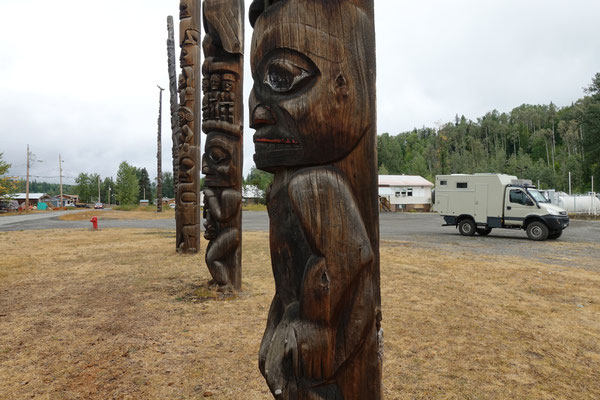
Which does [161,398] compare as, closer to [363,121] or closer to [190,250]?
[363,121]

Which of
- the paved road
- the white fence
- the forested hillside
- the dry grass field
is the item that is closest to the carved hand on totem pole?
the dry grass field

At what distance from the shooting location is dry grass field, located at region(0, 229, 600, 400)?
298 cm

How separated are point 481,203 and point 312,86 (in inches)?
560

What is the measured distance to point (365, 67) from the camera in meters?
1.62

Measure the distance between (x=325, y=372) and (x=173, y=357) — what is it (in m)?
2.54

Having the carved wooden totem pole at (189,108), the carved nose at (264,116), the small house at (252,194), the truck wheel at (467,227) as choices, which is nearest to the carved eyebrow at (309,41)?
the carved nose at (264,116)

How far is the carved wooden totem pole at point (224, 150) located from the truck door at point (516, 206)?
11561 millimetres

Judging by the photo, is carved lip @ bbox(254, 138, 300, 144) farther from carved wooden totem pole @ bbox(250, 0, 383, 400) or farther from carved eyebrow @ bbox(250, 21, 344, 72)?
carved eyebrow @ bbox(250, 21, 344, 72)

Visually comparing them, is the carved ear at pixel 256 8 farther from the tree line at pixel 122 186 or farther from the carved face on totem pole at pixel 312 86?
the tree line at pixel 122 186

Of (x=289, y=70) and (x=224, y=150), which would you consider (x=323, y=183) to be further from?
(x=224, y=150)

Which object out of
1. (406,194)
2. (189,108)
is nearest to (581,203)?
(406,194)

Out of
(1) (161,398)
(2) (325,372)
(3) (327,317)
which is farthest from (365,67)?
(1) (161,398)

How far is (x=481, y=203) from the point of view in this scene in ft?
45.6

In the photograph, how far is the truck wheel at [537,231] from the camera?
12.7 metres
